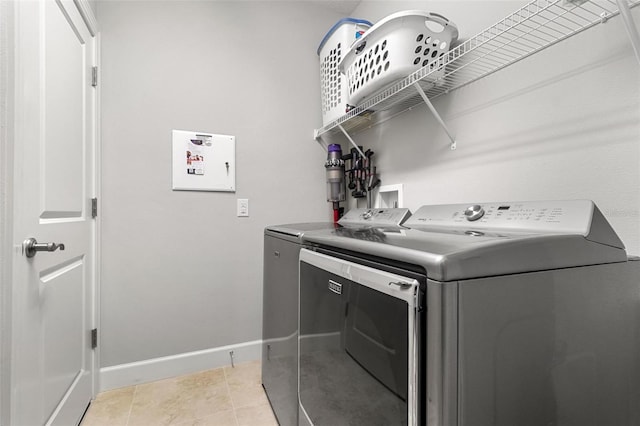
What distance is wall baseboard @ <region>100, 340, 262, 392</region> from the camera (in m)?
1.81

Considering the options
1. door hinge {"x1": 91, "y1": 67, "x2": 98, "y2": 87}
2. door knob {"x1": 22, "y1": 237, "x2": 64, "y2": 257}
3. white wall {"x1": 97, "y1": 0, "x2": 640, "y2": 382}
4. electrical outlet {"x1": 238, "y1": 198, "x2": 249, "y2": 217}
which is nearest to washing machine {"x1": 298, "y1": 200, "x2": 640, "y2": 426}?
white wall {"x1": 97, "y1": 0, "x2": 640, "y2": 382}

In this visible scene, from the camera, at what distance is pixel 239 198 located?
213cm

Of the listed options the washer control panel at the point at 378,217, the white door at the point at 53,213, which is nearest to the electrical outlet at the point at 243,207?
the washer control panel at the point at 378,217

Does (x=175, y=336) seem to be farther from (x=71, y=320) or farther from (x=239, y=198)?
(x=239, y=198)

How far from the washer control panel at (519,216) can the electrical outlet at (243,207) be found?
4.21 feet

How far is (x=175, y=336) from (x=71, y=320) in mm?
648

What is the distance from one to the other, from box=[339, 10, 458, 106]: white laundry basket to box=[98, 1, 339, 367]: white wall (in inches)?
40.8

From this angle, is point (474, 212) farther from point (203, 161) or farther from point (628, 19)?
point (203, 161)

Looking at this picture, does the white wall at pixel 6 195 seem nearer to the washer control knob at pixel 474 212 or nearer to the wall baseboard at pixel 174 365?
the wall baseboard at pixel 174 365

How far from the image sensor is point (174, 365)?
193 cm

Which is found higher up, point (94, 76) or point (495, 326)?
point (94, 76)

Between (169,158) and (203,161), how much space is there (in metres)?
0.20

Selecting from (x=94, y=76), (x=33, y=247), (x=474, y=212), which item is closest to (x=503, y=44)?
(x=474, y=212)

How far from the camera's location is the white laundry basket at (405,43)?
1.22 meters
